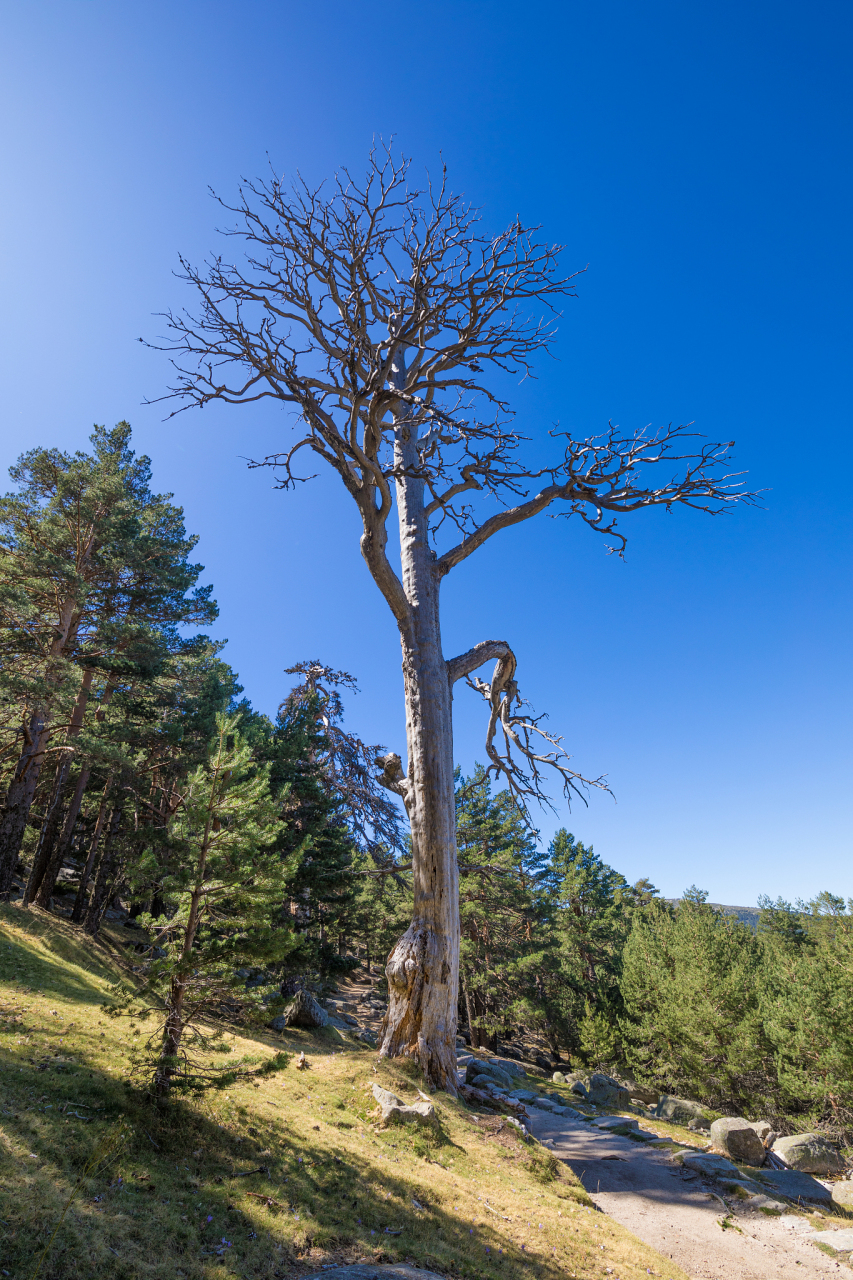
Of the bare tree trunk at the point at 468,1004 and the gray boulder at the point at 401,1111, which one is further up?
the gray boulder at the point at 401,1111

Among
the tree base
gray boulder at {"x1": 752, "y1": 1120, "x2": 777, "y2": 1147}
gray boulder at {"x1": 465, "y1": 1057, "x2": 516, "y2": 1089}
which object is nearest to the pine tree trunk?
the tree base

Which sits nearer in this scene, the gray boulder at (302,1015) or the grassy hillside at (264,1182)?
the grassy hillside at (264,1182)

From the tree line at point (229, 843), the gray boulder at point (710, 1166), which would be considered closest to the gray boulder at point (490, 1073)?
the tree line at point (229, 843)

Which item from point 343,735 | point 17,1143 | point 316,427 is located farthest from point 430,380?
point 343,735

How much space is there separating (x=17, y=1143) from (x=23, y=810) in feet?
46.0

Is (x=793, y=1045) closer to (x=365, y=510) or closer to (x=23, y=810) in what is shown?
(x=365, y=510)

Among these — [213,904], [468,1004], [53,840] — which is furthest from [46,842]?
[468,1004]

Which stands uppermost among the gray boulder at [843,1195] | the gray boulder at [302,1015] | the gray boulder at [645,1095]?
the gray boulder at [843,1195]

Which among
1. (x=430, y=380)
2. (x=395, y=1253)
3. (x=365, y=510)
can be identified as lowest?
(x=395, y=1253)

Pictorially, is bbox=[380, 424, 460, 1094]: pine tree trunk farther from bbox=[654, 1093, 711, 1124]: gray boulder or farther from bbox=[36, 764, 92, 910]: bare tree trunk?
bbox=[654, 1093, 711, 1124]: gray boulder

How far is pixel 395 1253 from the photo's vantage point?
3814mm

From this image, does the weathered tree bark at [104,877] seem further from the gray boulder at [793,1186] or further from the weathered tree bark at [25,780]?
the gray boulder at [793,1186]

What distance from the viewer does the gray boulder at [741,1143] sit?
35.4 feet

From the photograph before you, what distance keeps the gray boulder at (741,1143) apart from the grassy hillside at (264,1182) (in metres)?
6.96
